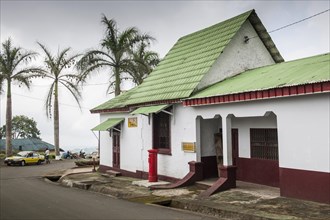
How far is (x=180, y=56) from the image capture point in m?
16.9

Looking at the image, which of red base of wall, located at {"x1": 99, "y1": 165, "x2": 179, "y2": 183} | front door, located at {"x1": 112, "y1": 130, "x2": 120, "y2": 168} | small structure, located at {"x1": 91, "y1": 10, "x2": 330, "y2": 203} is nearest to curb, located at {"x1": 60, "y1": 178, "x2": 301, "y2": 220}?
small structure, located at {"x1": 91, "y1": 10, "x2": 330, "y2": 203}

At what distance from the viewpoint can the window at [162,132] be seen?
14.9 metres

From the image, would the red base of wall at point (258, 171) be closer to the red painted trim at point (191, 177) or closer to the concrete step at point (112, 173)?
the red painted trim at point (191, 177)

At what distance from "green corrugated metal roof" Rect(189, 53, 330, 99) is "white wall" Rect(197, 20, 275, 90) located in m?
0.50

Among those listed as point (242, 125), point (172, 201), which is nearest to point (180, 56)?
point (242, 125)

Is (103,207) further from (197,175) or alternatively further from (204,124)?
(204,124)

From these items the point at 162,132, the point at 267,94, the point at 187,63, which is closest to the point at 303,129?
the point at 267,94

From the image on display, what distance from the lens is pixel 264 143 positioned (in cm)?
1219

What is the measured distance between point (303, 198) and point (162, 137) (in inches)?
286

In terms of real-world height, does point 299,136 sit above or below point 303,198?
above

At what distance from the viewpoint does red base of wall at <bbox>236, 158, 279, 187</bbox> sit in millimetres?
11809

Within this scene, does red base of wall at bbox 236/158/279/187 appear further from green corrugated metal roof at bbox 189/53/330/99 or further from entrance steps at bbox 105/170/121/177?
entrance steps at bbox 105/170/121/177

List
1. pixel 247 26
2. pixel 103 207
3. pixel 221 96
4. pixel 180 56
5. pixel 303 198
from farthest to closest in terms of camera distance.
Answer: pixel 180 56
pixel 247 26
pixel 221 96
pixel 103 207
pixel 303 198

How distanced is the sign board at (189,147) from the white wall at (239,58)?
86.8 inches
